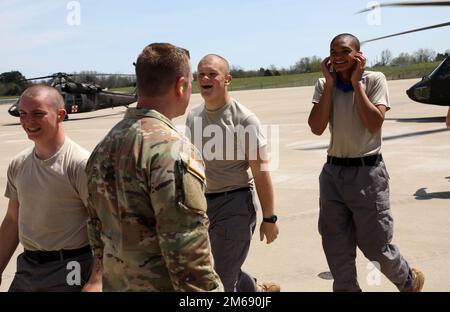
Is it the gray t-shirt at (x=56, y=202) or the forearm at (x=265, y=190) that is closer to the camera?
the gray t-shirt at (x=56, y=202)

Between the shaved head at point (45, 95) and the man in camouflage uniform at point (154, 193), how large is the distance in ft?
3.58

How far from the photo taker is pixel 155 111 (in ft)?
6.76

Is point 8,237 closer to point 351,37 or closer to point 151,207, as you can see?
point 151,207

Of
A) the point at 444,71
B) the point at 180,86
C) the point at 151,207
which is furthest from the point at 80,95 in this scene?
the point at 151,207

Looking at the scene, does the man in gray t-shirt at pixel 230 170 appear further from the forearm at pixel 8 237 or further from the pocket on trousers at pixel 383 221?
the forearm at pixel 8 237

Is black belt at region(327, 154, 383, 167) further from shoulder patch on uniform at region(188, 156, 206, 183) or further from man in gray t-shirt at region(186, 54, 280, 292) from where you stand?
shoulder patch on uniform at region(188, 156, 206, 183)

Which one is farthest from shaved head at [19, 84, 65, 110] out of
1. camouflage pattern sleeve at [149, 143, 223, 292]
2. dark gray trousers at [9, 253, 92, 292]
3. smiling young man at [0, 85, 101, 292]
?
camouflage pattern sleeve at [149, 143, 223, 292]

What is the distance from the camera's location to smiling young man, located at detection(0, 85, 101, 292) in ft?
9.72

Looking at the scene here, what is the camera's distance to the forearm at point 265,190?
3.67m

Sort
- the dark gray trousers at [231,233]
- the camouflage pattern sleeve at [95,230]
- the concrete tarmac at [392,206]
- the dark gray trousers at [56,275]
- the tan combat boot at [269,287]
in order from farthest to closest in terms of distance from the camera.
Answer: the concrete tarmac at [392,206], the tan combat boot at [269,287], the dark gray trousers at [231,233], the dark gray trousers at [56,275], the camouflage pattern sleeve at [95,230]

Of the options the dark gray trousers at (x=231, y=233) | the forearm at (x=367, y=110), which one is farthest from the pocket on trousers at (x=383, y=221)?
the dark gray trousers at (x=231, y=233)

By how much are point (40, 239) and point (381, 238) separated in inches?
88.6

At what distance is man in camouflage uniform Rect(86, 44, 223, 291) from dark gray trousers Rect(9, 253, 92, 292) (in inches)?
34.4

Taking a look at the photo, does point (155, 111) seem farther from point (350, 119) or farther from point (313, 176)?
point (313, 176)
